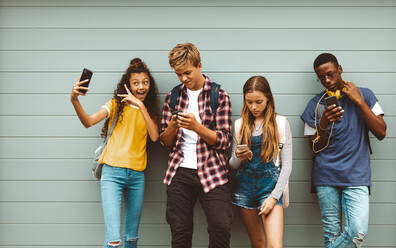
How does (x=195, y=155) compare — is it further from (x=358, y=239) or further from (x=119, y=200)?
(x=358, y=239)

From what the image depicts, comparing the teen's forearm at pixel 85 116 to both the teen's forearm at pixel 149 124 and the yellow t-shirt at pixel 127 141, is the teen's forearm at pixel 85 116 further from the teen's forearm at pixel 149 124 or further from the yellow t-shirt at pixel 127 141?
the teen's forearm at pixel 149 124

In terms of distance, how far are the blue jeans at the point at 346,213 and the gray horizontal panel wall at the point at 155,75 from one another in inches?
15.8

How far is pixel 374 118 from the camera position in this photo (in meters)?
2.70

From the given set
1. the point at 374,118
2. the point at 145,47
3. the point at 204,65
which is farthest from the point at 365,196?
the point at 145,47

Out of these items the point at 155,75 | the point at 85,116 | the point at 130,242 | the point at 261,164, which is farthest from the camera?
the point at 155,75

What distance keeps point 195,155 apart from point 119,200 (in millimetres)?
733

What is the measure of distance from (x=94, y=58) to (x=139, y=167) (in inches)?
46.3

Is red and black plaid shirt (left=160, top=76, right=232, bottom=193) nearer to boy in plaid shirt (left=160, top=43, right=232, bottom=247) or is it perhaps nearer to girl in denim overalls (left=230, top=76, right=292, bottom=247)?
boy in plaid shirt (left=160, top=43, right=232, bottom=247)

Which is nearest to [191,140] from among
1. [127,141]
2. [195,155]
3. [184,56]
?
[195,155]

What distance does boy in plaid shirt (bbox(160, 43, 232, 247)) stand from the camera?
252 cm

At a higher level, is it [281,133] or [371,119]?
[371,119]

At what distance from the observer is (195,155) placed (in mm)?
2676

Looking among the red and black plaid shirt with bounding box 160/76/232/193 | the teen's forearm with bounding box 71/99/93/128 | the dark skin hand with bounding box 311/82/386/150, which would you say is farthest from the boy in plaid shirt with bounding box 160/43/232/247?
the dark skin hand with bounding box 311/82/386/150

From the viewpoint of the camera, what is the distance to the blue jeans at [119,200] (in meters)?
2.68
